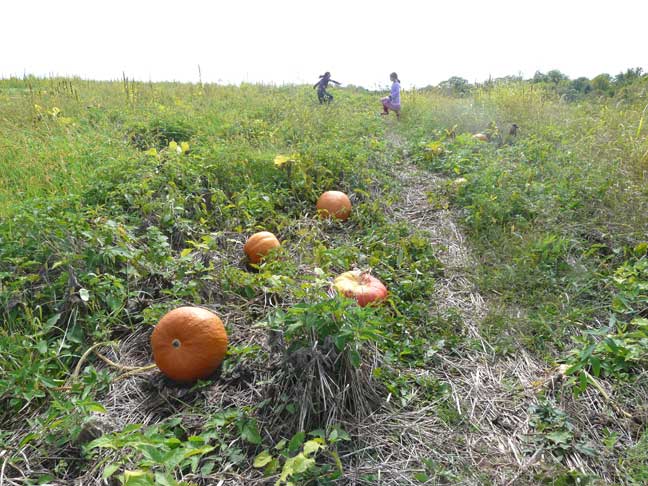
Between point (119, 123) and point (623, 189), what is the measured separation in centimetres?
733

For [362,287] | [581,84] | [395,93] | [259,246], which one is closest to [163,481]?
[362,287]

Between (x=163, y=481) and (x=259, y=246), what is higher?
(x=259, y=246)

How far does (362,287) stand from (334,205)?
1.72m

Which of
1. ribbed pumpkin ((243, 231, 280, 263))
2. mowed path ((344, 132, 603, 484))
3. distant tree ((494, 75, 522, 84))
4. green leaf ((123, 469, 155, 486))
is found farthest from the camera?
distant tree ((494, 75, 522, 84))

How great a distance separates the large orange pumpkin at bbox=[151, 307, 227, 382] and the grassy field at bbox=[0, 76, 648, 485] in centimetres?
10

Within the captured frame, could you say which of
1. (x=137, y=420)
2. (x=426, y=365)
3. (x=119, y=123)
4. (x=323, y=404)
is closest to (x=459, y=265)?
(x=426, y=365)

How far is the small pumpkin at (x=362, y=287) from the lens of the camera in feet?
9.79

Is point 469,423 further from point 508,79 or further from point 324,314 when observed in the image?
point 508,79

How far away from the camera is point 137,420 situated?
229cm

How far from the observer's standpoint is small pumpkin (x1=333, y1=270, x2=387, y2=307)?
2984mm

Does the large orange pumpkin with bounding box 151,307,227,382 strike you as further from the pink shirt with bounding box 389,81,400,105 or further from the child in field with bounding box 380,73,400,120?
the pink shirt with bounding box 389,81,400,105

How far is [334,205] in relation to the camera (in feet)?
15.1

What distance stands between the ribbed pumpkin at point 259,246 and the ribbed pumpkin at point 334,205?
3.17ft

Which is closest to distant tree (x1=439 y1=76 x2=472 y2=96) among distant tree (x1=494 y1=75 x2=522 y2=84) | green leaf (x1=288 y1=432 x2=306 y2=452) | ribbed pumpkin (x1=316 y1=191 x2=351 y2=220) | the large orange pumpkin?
distant tree (x1=494 y1=75 x2=522 y2=84)
